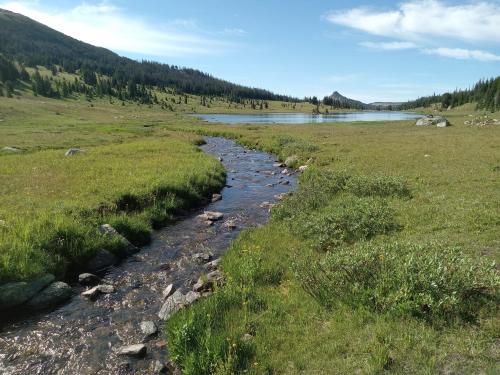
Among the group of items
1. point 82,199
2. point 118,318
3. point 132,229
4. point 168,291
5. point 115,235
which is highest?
point 82,199

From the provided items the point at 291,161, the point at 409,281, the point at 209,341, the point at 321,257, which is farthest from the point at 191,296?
the point at 291,161

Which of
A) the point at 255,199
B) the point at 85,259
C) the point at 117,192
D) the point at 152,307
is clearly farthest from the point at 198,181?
the point at 152,307

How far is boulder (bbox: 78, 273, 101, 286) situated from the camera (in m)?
12.9

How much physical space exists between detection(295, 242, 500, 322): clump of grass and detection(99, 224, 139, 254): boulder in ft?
28.0

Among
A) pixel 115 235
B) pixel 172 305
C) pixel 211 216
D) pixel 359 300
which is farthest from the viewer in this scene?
pixel 211 216

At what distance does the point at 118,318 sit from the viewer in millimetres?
10617

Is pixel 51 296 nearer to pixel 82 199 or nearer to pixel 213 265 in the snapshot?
pixel 213 265

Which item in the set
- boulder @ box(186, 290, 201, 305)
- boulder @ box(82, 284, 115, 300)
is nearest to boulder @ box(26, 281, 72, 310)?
boulder @ box(82, 284, 115, 300)

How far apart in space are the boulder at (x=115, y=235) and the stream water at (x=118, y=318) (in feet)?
1.35

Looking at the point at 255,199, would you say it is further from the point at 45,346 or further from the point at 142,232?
the point at 45,346

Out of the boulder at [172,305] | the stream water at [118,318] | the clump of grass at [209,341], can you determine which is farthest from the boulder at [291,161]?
the clump of grass at [209,341]

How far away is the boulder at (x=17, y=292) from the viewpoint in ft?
35.2

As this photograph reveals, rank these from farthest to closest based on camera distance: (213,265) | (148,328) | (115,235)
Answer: (115,235) → (213,265) → (148,328)

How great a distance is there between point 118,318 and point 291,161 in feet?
92.7
